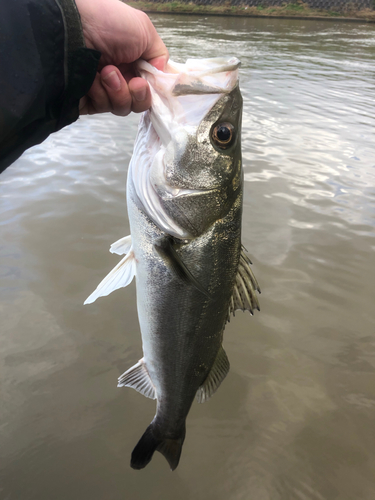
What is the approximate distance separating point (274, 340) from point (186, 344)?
4.41 feet

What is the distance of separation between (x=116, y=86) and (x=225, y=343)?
6.73ft

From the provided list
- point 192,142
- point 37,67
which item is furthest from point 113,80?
Answer: point 192,142

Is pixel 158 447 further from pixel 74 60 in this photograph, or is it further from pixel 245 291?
pixel 74 60

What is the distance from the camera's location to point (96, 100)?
1678 millimetres

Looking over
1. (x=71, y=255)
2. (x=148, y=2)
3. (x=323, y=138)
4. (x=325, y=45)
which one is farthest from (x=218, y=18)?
(x=71, y=255)

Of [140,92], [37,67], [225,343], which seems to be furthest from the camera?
[225,343]

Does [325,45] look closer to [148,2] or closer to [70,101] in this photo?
[70,101]

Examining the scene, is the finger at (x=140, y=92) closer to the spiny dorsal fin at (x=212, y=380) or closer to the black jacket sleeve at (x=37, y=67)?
the black jacket sleeve at (x=37, y=67)

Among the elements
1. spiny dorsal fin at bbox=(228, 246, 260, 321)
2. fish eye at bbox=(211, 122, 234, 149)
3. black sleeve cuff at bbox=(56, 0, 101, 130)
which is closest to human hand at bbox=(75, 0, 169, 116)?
black sleeve cuff at bbox=(56, 0, 101, 130)

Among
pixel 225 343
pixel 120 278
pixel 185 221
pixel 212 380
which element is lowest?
pixel 225 343

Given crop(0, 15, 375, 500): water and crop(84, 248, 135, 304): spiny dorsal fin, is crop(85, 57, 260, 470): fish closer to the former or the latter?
crop(84, 248, 135, 304): spiny dorsal fin

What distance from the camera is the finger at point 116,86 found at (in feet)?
4.97

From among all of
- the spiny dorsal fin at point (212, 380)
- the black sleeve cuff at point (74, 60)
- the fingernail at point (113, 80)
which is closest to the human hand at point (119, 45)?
the fingernail at point (113, 80)

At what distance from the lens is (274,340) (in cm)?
286
